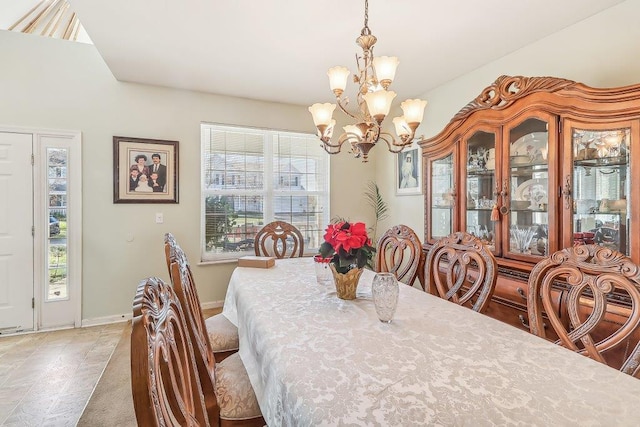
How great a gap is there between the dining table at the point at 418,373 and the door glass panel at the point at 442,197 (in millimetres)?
1488

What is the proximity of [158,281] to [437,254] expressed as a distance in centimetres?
149

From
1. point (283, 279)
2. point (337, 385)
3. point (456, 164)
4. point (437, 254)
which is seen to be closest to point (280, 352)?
point (337, 385)

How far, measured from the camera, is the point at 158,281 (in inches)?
32.9

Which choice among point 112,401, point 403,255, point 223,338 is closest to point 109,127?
point 112,401

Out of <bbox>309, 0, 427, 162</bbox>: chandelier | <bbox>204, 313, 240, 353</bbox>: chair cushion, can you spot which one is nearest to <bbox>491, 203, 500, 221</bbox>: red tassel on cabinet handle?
<bbox>309, 0, 427, 162</bbox>: chandelier

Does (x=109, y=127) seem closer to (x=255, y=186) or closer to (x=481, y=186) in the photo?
(x=255, y=186)

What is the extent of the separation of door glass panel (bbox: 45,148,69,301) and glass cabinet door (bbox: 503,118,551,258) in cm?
395

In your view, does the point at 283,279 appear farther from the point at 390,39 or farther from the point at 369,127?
the point at 390,39

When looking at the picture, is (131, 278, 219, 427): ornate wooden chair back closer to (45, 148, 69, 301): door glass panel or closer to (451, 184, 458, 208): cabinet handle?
(451, 184, 458, 208): cabinet handle

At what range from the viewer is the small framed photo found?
3701 millimetres

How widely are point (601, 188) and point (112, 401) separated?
3.25 meters

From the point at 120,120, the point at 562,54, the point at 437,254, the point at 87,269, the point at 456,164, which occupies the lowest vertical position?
the point at 87,269

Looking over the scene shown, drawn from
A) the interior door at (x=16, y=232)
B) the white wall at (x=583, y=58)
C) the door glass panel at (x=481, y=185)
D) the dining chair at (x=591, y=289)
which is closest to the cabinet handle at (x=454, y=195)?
the door glass panel at (x=481, y=185)

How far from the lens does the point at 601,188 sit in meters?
1.80
